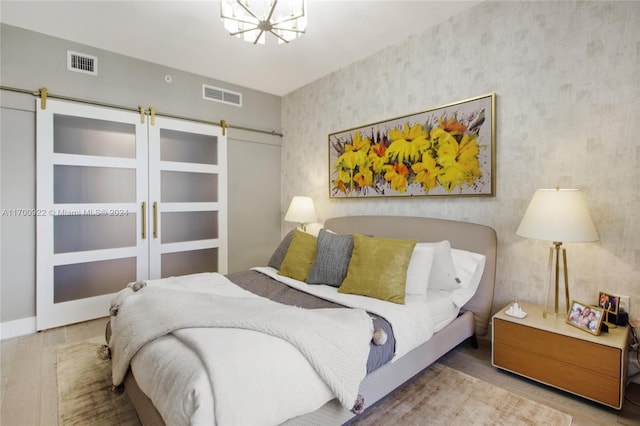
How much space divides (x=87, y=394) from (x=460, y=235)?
2.81m

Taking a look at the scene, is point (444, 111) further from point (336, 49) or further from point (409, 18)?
point (336, 49)

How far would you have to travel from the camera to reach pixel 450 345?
212 centimetres

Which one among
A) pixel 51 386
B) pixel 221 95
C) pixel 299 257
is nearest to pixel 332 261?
pixel 299 257

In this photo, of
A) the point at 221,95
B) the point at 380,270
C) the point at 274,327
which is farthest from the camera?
the point at 221,95

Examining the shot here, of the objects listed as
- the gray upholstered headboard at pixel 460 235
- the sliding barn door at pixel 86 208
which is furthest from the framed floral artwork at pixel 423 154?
the sliding barn door at pixel 86 208

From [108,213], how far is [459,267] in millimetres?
3478

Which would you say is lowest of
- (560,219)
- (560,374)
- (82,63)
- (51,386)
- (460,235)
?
(51,386)

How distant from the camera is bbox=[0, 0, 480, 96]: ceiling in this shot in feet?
8.06

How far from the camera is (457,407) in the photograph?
171 cm

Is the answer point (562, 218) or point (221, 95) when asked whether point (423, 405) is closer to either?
point (562, 218)

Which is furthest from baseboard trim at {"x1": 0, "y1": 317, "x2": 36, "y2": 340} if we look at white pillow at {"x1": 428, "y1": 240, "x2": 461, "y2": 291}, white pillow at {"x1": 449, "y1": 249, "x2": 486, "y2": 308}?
white pillow at {"x1": 449, "y1": 249, "x2": 486, "y2": 308}

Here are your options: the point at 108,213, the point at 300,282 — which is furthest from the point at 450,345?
the point at 108,213

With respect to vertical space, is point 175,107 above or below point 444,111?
above

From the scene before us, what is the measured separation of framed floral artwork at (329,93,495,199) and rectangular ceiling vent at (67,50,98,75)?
2646 millimetres
